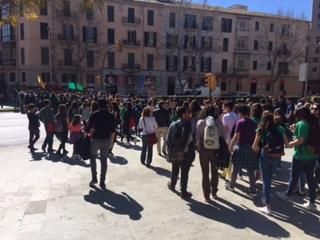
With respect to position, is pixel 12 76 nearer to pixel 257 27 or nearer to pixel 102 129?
pixel 257 27

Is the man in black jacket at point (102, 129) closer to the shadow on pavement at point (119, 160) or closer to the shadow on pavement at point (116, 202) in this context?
the shadow on pavement at point (116, 202)

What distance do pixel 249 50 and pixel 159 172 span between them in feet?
187

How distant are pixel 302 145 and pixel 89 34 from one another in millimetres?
47752

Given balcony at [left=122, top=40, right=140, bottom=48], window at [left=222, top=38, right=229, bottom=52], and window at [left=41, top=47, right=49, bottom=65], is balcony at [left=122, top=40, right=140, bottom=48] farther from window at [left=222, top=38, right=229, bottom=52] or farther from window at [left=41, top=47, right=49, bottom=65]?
window at [left=222, top=38, right=229, bottom=52]

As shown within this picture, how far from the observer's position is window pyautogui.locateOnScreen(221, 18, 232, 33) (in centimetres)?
5872

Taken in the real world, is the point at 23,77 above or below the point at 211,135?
above

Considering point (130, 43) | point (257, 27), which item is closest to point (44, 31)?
point (130, 43)

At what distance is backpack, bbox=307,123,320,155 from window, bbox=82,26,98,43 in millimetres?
47350

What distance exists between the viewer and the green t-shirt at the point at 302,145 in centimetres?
595

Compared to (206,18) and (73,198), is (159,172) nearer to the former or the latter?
(73,198)

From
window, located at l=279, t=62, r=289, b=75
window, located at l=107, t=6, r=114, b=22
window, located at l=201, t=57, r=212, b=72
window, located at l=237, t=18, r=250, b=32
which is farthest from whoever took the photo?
window, located at l=279, t=62, r=289, b=75

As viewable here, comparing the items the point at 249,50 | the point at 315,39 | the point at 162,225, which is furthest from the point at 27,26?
the point at 315,39

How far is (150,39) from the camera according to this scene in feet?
178

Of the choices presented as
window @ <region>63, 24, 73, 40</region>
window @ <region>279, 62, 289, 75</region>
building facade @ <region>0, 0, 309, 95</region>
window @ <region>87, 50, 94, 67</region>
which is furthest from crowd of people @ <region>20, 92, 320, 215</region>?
window @ <region>279, 62, 289, 75</region>
